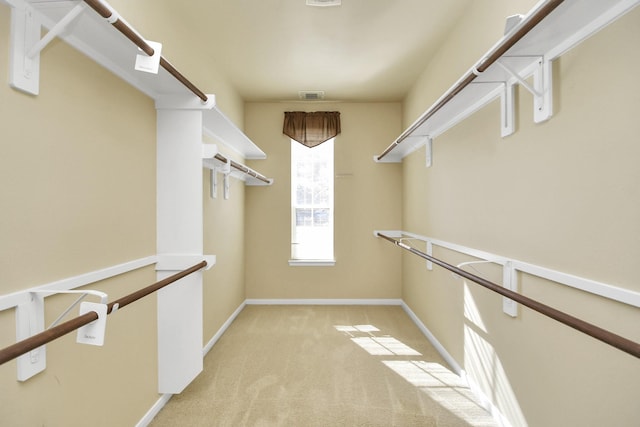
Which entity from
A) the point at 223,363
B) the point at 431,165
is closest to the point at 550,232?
the point at 431,165

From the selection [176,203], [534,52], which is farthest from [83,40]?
[534,52]

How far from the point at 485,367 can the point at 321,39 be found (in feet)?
8.91

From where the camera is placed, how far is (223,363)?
281 cm

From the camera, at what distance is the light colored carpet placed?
6.83 ft

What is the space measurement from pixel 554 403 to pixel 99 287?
207 centimetres

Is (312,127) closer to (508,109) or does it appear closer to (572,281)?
→ (508,109)

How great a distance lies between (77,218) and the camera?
1427 mm

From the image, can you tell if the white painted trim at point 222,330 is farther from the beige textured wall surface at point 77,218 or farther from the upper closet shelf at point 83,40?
the upper closet shelf at point 83,40

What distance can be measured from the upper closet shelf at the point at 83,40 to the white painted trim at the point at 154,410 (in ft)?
5.83

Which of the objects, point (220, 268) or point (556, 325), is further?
point (220, 268)

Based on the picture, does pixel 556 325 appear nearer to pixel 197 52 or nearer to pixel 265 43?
pixel 265 43

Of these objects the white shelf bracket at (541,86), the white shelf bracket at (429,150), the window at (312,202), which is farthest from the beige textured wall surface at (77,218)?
the window at (312,202)

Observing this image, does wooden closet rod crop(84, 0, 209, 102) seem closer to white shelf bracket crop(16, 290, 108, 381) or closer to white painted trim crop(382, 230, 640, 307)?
white shelf bracket crop(16, 290, 108, 381)

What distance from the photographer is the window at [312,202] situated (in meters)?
4.67
